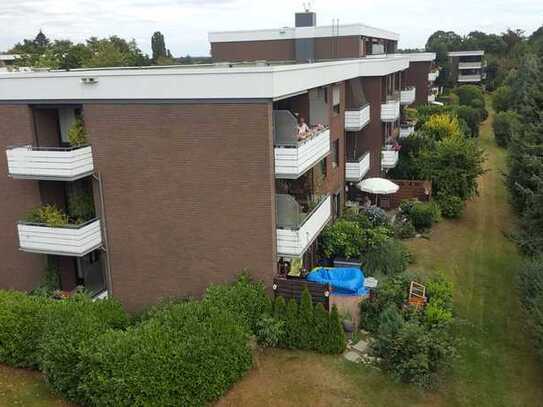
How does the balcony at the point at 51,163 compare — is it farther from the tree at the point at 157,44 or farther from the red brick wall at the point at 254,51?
the tree at the point at 157,44

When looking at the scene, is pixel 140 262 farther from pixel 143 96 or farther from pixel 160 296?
pixel 143 96

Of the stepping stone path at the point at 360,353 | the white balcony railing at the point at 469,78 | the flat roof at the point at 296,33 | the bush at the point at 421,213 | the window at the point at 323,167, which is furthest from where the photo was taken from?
the white balcony railing at the point at 469,78

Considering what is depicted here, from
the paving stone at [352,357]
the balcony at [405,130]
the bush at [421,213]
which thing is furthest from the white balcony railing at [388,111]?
the paving stone at [352,357]

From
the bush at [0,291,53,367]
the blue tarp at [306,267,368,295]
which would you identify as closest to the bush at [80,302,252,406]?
the bush at [0,291,53,367]

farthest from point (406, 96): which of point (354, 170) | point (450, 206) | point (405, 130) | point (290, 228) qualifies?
point (290, 228)

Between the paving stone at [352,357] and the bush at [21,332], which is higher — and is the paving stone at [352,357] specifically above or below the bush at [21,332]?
below

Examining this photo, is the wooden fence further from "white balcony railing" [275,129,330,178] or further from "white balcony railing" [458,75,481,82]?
"white balcony railing" [458,75,481,82]

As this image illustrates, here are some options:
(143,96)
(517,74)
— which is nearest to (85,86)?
(143,96)
